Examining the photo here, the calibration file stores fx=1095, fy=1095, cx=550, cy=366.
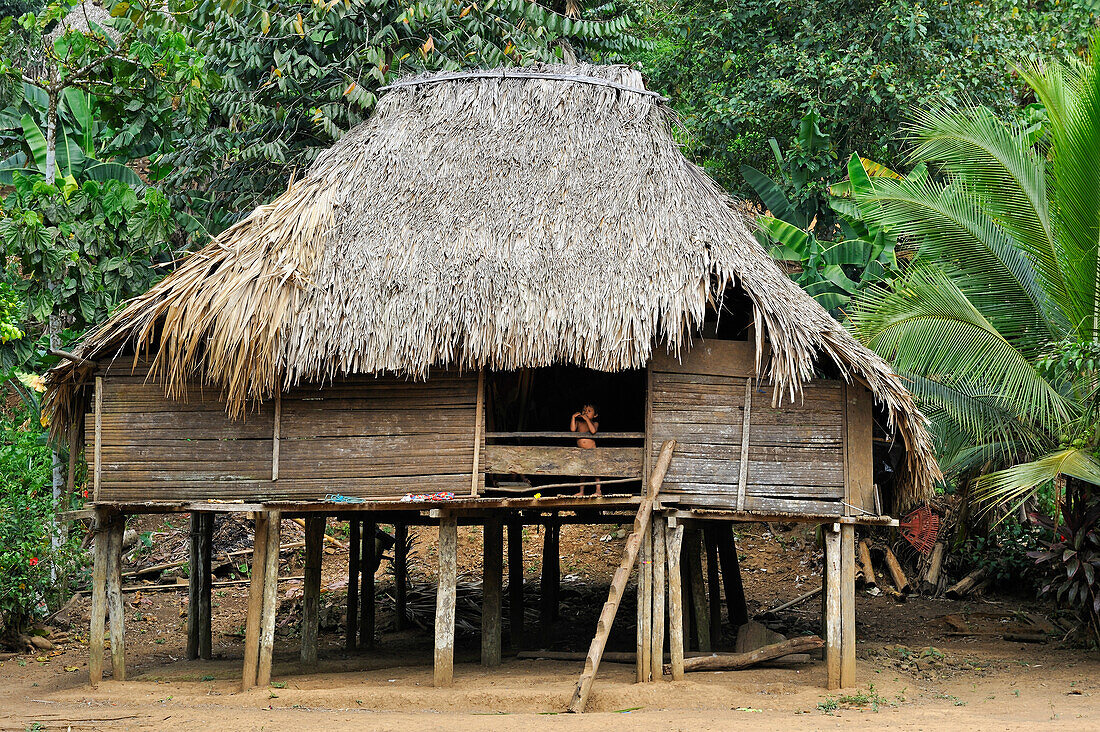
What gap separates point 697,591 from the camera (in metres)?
11.7

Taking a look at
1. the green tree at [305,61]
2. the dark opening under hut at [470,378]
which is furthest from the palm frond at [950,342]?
the green tree at [305,61]

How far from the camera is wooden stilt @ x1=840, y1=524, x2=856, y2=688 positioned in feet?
31.4

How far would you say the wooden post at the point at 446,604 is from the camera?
9.73 meters

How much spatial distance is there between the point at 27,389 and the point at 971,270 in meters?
13.5

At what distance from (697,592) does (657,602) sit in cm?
194

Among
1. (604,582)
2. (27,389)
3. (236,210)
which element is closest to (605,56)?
(236,210)

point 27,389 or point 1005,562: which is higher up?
point 27,389

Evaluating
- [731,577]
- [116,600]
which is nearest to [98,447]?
[116,600]

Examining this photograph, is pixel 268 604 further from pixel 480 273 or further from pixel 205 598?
pixel 480 273

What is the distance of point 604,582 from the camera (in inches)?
642

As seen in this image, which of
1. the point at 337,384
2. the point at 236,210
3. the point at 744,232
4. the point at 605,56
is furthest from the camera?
the point at 605,56

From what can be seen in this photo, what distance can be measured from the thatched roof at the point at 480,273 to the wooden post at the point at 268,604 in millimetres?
1166

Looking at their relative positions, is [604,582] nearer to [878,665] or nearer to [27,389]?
[878,665]

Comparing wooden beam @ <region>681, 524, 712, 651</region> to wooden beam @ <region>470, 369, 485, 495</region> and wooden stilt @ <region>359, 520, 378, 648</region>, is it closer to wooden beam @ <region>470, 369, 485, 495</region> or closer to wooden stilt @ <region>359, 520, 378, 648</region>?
wooden beam @ <region>470, 369, 485, 495</region>
